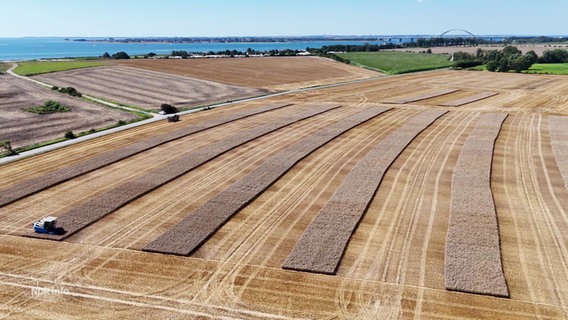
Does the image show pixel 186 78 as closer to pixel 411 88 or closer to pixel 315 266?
pixel 411 88

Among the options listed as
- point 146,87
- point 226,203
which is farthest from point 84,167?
point 146,87

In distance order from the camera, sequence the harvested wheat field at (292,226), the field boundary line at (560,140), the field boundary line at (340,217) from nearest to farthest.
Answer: the harvested wheat field at (292,226) < the field boundary line at (340,217) < the field boundary line at (560,140)

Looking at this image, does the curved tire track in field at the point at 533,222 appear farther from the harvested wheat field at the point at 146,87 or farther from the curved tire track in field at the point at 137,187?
the harvested wheat field at the point at 146,87

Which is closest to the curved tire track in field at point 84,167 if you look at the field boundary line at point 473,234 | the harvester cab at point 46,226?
the harvester cab at point 46,226

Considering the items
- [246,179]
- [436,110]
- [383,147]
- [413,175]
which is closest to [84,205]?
[246,179]

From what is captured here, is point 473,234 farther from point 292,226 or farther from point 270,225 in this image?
point 270,225

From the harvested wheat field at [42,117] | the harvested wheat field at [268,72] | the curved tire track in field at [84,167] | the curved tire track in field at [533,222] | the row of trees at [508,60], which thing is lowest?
the curved tire track in field at [533,222]

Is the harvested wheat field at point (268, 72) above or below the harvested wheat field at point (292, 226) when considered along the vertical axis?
above

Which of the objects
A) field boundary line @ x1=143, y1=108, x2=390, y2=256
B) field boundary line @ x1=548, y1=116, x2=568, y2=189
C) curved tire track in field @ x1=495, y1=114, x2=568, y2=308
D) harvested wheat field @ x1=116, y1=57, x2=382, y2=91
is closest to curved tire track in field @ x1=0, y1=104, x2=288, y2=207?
field boundary line @ x1=143, y1=108, x2=390, y2=256
